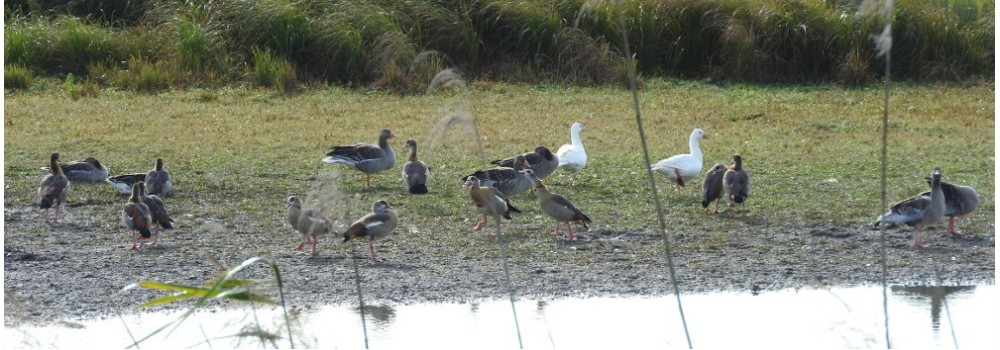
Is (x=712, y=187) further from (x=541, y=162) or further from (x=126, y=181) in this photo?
(x=126, y=181)

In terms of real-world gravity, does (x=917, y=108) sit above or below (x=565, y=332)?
below

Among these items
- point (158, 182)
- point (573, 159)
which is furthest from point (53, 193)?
point (573, 159)

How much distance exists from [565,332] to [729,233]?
115 inches

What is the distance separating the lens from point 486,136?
15.4 metres

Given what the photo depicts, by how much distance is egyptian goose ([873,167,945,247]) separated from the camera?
32.7 ft

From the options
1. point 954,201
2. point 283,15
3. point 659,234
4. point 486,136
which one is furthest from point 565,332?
point 283,15

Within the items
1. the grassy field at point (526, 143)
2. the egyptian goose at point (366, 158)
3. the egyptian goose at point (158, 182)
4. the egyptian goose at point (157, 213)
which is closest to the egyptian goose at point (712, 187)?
the grassy field at point (526, 143)

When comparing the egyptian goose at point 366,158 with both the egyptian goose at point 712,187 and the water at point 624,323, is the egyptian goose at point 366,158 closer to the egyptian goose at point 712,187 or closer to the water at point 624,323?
the egyptian goose at point 712,187

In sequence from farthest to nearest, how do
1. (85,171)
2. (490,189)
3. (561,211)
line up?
(85,171) < (561,211) < (490,189)

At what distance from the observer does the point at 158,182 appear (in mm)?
11797

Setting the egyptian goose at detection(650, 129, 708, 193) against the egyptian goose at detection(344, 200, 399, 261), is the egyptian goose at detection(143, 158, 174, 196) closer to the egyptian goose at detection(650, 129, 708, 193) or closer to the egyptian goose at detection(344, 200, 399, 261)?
the egyptian goose at detection(344, 200, 399, 261)

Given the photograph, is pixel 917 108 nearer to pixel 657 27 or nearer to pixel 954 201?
pixel 657 27

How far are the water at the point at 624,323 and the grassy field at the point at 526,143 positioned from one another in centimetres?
125

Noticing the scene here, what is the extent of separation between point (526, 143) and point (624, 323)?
684 cm
